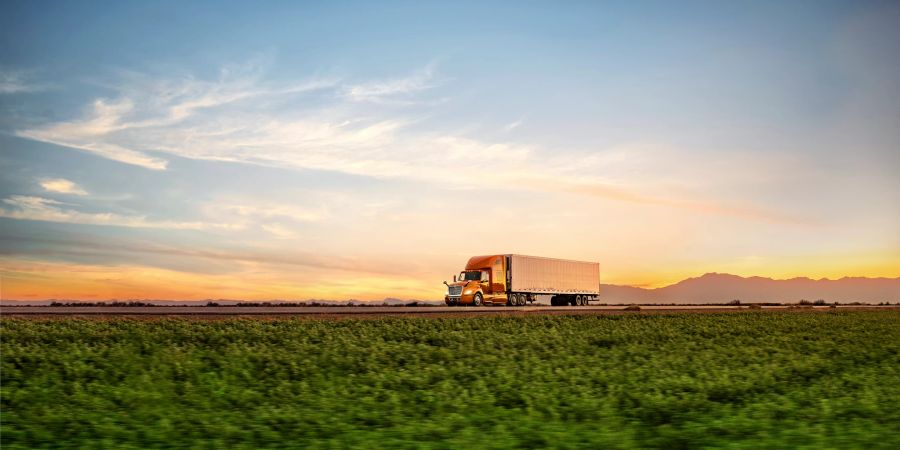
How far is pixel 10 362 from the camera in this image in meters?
19.9

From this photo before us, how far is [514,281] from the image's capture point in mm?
62094

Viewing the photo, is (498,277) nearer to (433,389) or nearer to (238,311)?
(238,311)

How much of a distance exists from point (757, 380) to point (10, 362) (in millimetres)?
20456

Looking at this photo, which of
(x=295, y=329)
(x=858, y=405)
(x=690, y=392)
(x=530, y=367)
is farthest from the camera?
(x=295, y=329)

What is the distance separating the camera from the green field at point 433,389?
12.8 metres

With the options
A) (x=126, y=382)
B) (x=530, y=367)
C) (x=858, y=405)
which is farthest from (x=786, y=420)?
(x=126, y=382)

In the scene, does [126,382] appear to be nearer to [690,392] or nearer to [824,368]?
[690,392]

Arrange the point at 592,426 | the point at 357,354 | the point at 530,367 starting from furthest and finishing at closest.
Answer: the point at 357,354
the point at 530,367
the point at 592,426

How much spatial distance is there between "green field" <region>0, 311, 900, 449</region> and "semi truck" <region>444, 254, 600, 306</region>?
29258 mm

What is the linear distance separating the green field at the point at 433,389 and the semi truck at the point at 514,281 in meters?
29.3

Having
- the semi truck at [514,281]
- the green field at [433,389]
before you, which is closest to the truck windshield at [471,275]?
the semi truck at [514,281]

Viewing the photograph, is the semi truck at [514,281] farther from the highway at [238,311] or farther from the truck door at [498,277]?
the highway at [238,311]

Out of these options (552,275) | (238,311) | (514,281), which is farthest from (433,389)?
(552,275)

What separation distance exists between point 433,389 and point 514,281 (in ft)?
149
